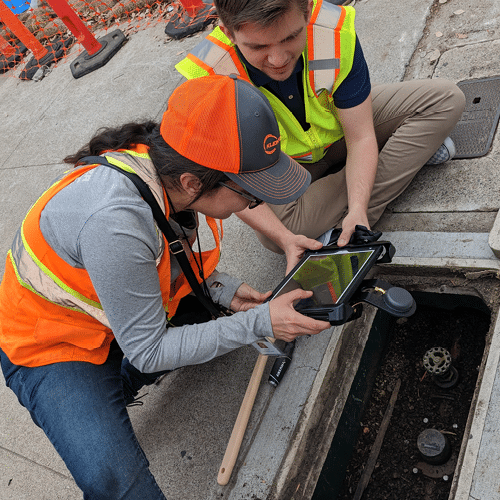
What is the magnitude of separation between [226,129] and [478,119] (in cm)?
195

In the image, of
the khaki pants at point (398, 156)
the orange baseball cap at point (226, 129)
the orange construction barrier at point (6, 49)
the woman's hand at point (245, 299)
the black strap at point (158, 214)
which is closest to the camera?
the orange baseball cap at point (226, 129)

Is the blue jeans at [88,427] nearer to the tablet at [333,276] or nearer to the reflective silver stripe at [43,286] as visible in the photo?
the reflective silver stripe at [43,286]

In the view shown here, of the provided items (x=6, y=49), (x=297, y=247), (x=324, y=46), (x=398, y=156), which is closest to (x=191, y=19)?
(x=324, y=46)

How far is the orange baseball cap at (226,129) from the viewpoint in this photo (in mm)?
1396

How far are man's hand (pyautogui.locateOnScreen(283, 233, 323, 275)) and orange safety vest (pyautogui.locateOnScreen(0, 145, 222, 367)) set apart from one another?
594mm

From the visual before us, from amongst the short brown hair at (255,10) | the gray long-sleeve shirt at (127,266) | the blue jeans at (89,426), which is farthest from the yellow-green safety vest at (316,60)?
the blue jeans at (89,426)

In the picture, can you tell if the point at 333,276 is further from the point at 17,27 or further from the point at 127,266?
the point at 17,27

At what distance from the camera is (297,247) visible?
2129mm

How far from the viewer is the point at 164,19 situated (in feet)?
16.8

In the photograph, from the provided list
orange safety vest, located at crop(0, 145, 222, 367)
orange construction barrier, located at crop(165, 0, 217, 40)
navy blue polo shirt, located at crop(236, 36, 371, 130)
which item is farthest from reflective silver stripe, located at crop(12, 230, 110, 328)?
orange construction barrier, located at crop(165, 0, 217, 40)

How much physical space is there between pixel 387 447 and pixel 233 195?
1.59m

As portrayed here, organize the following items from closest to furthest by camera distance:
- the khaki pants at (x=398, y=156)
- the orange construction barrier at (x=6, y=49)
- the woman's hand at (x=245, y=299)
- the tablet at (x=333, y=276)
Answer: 1. the tablet at (x=333, y=276)
2. the woman's hand at (x=245, y=299)
3. the khaki pants at (x=398, y=156)
4. the orange construction barrier at (x=6, y=49)

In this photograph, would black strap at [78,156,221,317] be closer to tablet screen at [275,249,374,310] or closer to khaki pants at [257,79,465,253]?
tablet screen at [275,249,374,310]

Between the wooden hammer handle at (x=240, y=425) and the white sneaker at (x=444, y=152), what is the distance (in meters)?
1.43
